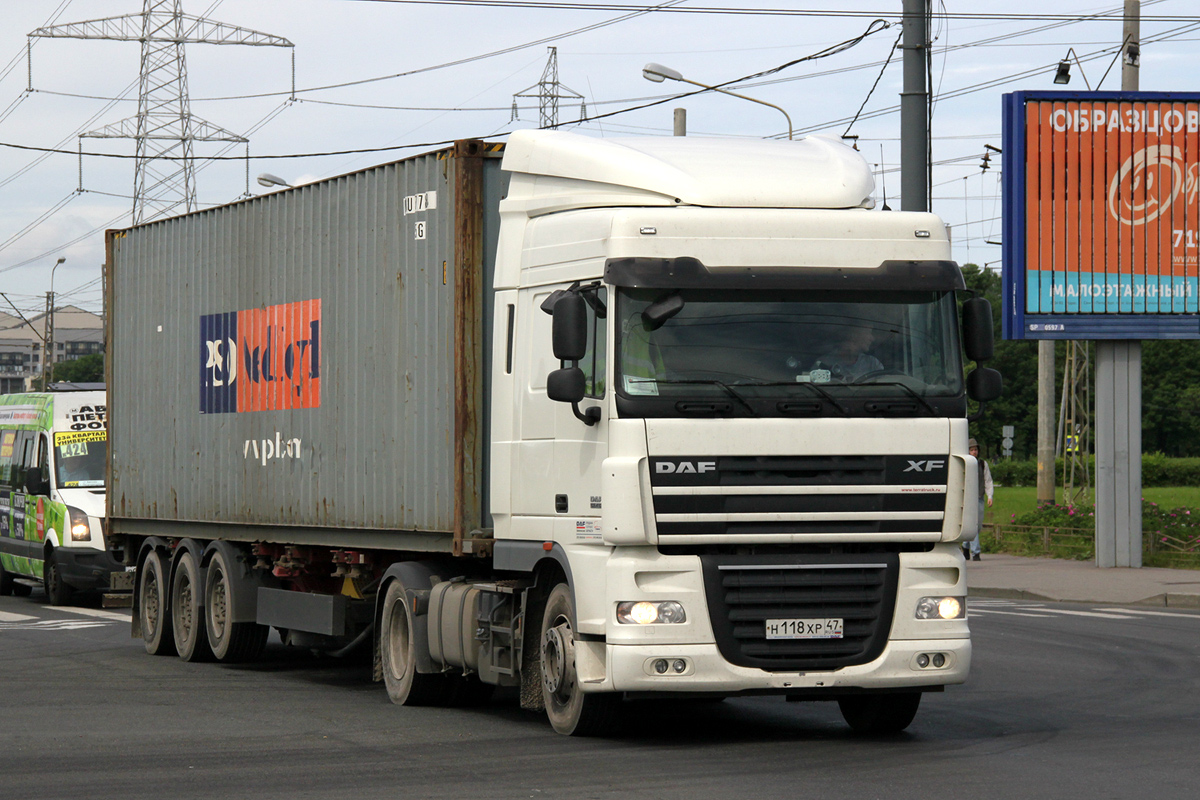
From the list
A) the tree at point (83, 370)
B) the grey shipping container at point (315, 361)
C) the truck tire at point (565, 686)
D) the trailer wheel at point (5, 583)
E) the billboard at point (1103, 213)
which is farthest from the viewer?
the tree at point (83, 370)

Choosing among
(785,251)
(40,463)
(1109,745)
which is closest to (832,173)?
(785,251)

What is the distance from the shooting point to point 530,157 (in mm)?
11188

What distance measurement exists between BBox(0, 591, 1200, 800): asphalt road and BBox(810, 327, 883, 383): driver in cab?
81.8 inches

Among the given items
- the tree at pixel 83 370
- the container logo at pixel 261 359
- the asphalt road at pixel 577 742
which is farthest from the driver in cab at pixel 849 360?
the tree at pixel 83 370

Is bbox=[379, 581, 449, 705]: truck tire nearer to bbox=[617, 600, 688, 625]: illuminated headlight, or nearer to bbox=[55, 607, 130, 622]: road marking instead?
bbox=[617, 600, 688, 625]: illuminated headlight

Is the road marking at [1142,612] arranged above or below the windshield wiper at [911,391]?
below

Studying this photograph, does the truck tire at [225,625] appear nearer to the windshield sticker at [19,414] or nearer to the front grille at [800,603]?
the front grille at [800,603]

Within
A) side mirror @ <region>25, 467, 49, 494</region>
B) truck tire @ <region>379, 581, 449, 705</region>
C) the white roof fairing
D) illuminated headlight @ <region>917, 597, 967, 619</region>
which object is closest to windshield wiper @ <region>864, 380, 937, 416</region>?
illuminated headlight @ <region>917, 597, 967, 619</region>

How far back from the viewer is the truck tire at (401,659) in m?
12.2

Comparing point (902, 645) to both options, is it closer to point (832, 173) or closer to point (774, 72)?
point (832, 173)

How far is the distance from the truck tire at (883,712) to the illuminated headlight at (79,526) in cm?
1409

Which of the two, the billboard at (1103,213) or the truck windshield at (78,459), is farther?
the billboard at (1103,213)

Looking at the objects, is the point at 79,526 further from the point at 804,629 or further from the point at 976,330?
the point at 976,330

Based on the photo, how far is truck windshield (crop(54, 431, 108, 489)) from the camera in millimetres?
23062
